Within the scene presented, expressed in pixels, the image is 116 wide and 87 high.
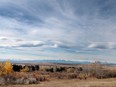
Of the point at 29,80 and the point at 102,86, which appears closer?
the point at 102,86

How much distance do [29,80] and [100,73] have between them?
38670mm

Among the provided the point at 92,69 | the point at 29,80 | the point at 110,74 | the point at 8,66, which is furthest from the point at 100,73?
the point at 29,80

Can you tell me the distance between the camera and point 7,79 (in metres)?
44.8

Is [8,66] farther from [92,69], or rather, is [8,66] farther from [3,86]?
[3,86]

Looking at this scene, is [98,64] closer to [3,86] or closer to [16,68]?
[16,68]

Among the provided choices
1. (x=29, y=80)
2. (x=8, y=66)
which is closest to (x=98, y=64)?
(x=8, y=66)

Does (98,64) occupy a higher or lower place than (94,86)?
higher

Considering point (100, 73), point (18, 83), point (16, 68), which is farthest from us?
point (16, 68)

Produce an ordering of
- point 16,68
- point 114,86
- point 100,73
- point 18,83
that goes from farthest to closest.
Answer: point 16,68, point 100,73, point 18,83, point 114,86

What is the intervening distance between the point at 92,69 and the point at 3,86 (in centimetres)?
5757

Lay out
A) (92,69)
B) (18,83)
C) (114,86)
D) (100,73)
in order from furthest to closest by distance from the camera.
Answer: (92,69)
(100,73)
(18,83)
(114,86)

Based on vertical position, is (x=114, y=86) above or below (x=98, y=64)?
below

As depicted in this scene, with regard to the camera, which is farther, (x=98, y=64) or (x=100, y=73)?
(x=98, y=64)

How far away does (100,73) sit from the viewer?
78.2 metres
